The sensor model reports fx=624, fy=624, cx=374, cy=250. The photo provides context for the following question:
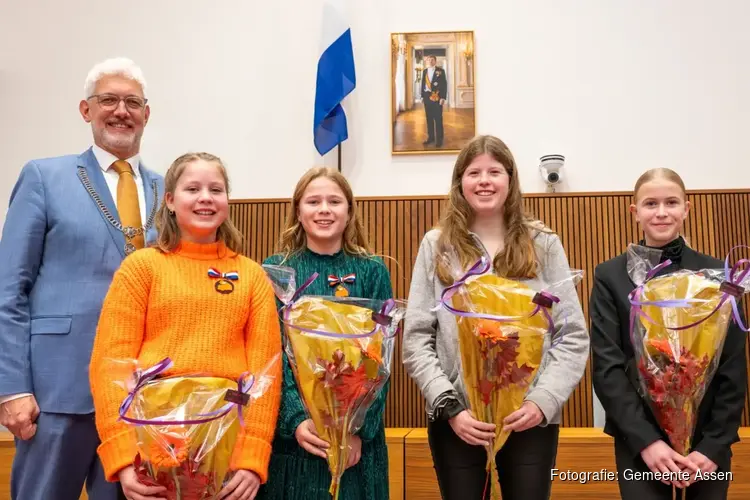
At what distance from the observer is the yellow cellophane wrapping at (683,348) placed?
66.0 inches

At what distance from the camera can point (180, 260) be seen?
1.86 metres

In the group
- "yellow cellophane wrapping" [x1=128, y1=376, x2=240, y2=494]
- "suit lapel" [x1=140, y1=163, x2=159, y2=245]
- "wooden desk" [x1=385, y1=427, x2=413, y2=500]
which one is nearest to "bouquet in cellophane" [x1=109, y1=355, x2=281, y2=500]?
"yellow cellophane wrapping" [x1=128, y1=376, x2=240, y2=494]

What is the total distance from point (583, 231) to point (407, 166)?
1.38 metres

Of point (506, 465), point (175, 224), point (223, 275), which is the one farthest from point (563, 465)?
point (175, 224)

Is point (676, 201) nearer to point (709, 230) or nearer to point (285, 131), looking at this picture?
point (709, 230)

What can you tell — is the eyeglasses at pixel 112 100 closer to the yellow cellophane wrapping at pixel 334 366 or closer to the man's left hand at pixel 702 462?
the yellow cellophane wrapping at pixel 334 366

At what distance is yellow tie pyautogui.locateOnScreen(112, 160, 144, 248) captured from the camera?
2.12 metres

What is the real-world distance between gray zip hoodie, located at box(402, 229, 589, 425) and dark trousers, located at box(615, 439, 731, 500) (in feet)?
1.00

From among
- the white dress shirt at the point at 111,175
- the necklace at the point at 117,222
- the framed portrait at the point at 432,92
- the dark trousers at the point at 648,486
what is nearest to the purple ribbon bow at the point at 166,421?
the necklace at the point at 117,222

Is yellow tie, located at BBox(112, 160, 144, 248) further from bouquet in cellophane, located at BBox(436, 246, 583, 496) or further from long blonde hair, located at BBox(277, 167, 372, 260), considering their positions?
bouquet in cellophane, located at BBox(436, 246, 583, 496)

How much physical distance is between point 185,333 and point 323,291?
486 millimetres

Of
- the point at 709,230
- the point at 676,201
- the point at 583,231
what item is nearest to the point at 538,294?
the point at 676,201

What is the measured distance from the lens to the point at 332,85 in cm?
467

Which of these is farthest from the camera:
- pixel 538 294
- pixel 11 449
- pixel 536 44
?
pixel 536 44
